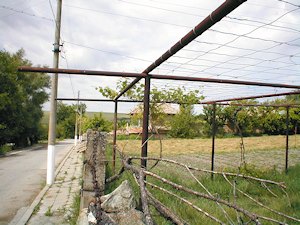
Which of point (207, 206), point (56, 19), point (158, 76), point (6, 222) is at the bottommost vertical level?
point (6, 222)

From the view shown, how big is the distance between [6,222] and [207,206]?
3.19 metres

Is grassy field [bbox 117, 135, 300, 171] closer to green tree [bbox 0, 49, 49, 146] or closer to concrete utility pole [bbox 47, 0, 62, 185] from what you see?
concrete utility pole [bbox 47, 0, 62, 185]

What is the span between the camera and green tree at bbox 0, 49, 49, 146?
723 inches

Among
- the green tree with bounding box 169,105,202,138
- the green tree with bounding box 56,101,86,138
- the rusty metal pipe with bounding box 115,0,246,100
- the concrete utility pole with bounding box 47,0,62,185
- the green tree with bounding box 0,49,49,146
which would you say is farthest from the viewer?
the green tree with bounding box 56,101,86,138

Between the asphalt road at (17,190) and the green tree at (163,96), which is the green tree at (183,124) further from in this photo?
the asphalt road at (17,190)

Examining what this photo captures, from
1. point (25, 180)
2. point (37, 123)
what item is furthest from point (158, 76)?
point (37, 123)

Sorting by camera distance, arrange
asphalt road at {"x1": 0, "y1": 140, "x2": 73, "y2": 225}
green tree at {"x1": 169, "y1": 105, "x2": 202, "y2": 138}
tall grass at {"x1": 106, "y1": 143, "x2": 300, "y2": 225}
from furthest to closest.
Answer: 1. green tree at {"x1": 169, "y1": 105, "x2": 202, "y2": 138}
2. asphalt road at {"x1": 0, "y1": 140, "x2": 73, "y2": 225}
3. tall grass at {"x1": 106, "y1": 143, "x2": 300, "y2": 225}

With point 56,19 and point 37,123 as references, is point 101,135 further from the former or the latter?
point 37,123

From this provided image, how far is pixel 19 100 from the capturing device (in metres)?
20.6

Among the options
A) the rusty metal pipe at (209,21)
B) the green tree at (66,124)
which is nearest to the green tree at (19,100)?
the rusty metal pipe at (209,21)

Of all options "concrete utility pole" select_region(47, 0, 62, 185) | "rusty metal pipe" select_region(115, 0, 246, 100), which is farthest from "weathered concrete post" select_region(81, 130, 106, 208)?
"concrete utility pole" select_region(47, 0, 62, 185)

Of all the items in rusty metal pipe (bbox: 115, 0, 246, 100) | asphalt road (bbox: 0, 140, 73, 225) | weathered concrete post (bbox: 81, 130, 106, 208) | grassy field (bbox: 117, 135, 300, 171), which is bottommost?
asphalt road (bbox: 0, 140, 73, 225)

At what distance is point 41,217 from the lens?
4566 mm

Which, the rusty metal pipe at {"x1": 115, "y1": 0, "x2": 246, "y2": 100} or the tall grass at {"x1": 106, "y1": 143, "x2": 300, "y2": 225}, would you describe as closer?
the rusty metal pipe at {"x1": 115, "y1": 0, "x2": 246, "y2": 100}
